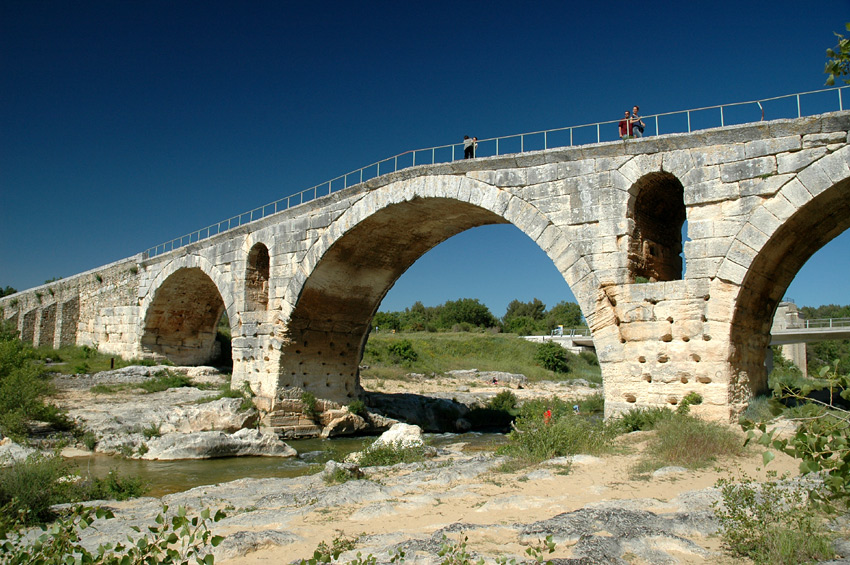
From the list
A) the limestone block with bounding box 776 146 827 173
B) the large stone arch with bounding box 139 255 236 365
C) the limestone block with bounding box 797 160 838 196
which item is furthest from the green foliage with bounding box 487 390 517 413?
the limestone block with bounding box 797 160 838 196

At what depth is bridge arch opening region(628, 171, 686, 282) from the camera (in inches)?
391

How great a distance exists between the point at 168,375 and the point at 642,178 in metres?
16.1

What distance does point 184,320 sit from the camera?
2342cm

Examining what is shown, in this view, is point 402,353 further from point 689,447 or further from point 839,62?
point 839,62

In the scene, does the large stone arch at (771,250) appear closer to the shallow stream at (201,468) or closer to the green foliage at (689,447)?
the green foliage at (689,447)

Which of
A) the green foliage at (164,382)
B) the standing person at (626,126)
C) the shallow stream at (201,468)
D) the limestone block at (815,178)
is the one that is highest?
the standing person at (626,126)

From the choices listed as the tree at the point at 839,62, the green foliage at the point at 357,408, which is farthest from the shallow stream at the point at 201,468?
the tree at the point at 839,62

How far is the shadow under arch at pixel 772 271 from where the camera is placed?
8.57 metres

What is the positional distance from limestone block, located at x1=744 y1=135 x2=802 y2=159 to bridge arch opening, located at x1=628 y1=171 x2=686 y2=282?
1300 mm

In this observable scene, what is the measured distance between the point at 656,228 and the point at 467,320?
4213 centimetres

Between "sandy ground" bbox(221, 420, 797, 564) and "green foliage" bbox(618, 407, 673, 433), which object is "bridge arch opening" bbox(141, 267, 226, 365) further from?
"sandy ground" bbox(221, 420, 797, 564)

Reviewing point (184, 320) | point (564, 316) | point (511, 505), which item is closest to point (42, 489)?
point (511, 505)

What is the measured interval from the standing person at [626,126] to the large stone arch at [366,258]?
1946 mm

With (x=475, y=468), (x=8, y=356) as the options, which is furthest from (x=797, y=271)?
(x=8, y=356)
